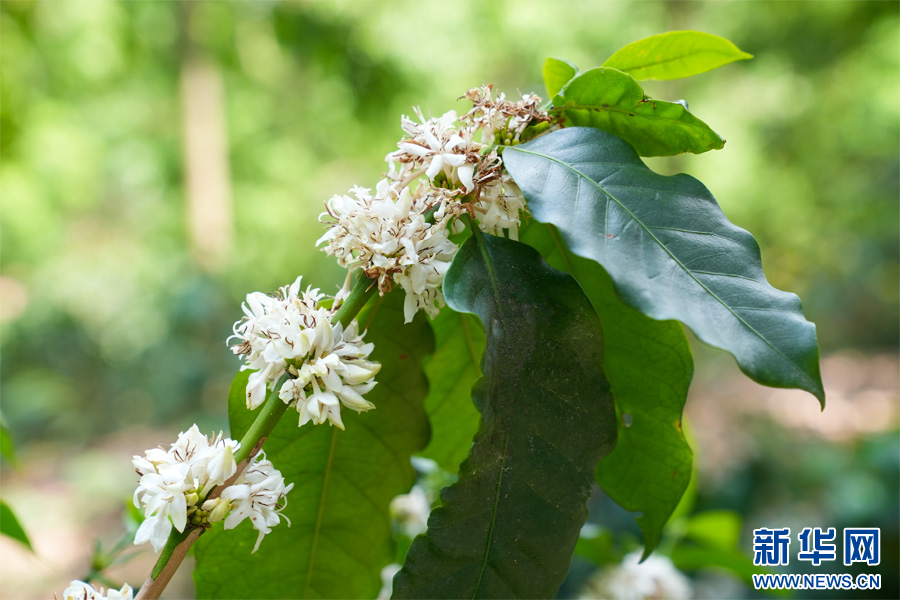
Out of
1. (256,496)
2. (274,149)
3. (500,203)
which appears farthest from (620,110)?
(274,149)

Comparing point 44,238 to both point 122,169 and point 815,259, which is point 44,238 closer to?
point 122,169

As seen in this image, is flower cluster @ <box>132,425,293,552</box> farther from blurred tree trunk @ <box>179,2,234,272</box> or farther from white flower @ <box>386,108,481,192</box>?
blurred tree trunk @ <box>179,2,234,272</box>

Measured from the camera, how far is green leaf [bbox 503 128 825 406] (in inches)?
13.8

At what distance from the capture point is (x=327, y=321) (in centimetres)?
38

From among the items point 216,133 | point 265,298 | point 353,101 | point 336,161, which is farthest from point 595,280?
point 336,161

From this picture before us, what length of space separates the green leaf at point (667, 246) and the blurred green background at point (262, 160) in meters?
2.89

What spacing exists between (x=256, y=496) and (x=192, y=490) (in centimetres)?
4

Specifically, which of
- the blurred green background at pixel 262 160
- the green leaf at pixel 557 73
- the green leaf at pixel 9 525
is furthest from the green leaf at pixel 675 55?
the blurred green background at pixel 262 160

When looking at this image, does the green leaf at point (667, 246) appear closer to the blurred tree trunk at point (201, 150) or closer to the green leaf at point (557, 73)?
the green leaf at point (557, 73)

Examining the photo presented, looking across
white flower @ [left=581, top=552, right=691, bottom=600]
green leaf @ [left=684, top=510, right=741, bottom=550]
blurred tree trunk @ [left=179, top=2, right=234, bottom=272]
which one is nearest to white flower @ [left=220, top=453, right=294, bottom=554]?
white flower @ [left=581, top=552, right=691, bottom=600]

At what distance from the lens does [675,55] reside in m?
0.52

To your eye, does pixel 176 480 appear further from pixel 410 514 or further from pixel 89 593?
pixel 410 514

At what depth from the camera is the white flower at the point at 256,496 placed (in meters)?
0.36

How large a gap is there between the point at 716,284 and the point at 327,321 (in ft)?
0.74
